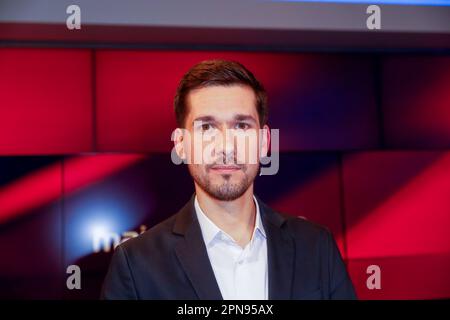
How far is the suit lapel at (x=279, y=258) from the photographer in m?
1.42

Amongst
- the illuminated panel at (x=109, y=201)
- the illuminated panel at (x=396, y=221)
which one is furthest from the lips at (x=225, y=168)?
the illuminated panel at (x=396, y=221)

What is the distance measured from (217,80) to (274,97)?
482 mm

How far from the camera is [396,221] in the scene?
1.93 m

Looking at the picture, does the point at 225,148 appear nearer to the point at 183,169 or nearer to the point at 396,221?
the point at 183,169

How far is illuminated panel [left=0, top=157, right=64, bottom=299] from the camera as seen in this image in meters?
1.81

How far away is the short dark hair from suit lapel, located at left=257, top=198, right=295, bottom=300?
0.31m

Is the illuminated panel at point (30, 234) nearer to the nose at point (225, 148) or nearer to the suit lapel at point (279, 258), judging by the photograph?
the nose at point (225, 148)

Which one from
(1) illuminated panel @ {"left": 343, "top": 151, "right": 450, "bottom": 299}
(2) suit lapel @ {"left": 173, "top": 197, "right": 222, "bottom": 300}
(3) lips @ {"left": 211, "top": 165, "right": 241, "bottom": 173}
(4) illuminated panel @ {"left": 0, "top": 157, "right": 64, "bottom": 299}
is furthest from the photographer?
(1) illuminated panel @ {"left": 343, "top": 151, "right": 450, "bottom": 299}

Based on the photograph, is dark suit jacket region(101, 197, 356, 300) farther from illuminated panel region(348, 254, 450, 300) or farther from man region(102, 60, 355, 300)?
illuminated panel region(348, 254, 450, 300)

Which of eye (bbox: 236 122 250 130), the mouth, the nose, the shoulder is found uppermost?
eye (bbox: 236 122 250 130)

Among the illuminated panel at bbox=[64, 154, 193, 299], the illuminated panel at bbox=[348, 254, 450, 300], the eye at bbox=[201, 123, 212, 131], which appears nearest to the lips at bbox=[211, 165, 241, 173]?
the eye at bbox=[201, 123, 212, 131]

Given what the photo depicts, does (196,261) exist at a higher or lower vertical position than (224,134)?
lower

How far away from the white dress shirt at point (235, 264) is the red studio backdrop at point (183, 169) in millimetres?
406

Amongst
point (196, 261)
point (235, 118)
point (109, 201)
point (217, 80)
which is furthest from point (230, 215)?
point (109, 201)
